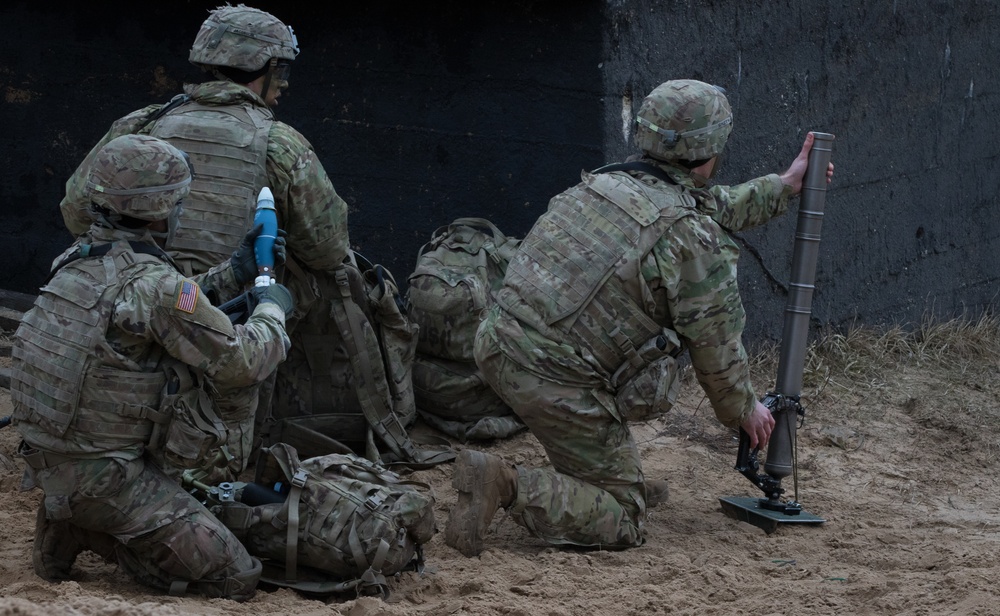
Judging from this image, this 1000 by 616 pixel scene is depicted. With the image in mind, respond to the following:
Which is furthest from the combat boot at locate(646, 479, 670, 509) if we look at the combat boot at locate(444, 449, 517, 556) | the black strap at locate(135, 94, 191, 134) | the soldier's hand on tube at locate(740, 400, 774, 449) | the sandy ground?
the black strap at locate(135, 94, 191, 134)

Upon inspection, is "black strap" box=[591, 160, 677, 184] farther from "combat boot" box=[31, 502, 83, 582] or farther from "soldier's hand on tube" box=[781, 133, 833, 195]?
"combat boot" box=[31, 502, 83, 582]

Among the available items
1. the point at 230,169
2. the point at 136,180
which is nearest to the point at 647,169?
the point at 230,169

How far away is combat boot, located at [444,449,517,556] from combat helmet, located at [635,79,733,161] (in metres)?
1.27

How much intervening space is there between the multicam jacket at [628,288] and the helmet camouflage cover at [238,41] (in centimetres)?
131

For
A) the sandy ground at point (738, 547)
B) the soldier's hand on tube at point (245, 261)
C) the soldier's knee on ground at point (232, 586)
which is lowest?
the soldier's knee on ground at point (232, 586)

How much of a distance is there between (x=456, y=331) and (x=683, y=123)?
1.64 meters

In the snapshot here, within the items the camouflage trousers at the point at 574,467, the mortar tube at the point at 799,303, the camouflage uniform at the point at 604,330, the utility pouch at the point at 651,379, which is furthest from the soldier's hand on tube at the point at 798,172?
the camouflage trousers at the point at 574,467

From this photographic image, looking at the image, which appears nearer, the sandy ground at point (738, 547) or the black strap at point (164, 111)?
the sandy ground at point (738, 547)

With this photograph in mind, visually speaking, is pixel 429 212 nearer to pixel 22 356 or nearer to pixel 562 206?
pixel 562 206

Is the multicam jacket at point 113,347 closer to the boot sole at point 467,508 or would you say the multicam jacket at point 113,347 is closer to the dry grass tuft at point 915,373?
the boot sole at point 467,508

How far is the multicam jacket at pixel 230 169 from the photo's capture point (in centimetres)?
488

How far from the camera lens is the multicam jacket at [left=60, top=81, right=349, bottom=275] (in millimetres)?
4879

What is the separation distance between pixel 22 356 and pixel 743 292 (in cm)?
401

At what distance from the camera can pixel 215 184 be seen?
488 centimetres
